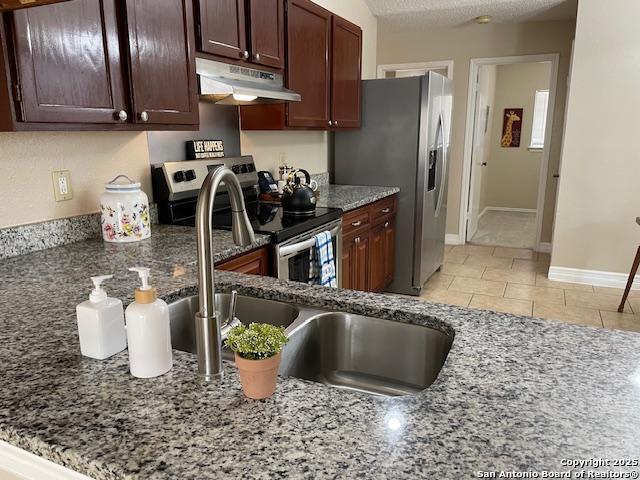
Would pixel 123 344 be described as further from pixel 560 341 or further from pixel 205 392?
pixel 560 341

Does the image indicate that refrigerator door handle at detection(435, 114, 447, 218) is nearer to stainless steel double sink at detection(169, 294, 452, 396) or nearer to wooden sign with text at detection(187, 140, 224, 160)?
wooden sign with text at detection(187, 140, 224, 160)

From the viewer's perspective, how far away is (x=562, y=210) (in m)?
4.22

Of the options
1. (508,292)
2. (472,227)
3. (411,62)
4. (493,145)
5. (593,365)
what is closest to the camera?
(593,365)

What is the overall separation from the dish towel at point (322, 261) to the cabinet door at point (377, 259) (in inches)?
34.0

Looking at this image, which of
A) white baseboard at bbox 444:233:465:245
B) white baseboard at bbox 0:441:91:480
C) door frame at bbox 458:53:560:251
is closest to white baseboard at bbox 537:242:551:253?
door frame at bbox 458:53:560:251

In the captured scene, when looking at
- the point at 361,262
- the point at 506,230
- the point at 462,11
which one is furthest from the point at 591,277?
the point at 462,11

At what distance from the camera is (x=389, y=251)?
390cm

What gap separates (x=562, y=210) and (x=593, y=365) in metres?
3.69

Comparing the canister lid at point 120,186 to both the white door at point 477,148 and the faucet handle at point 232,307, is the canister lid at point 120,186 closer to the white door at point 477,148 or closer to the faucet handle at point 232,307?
the faucet handle at point 232,307

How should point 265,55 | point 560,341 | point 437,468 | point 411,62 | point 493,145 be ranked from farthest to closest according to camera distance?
point 493,145
point 411,62
point 265,55
point 560,341
point 437,468

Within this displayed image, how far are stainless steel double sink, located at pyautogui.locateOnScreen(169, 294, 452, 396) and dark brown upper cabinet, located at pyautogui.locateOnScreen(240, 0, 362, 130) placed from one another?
1846 millimetres

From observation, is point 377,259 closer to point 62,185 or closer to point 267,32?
point 267,32

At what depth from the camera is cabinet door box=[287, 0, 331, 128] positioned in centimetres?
291

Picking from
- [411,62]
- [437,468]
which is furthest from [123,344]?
[411,62]
